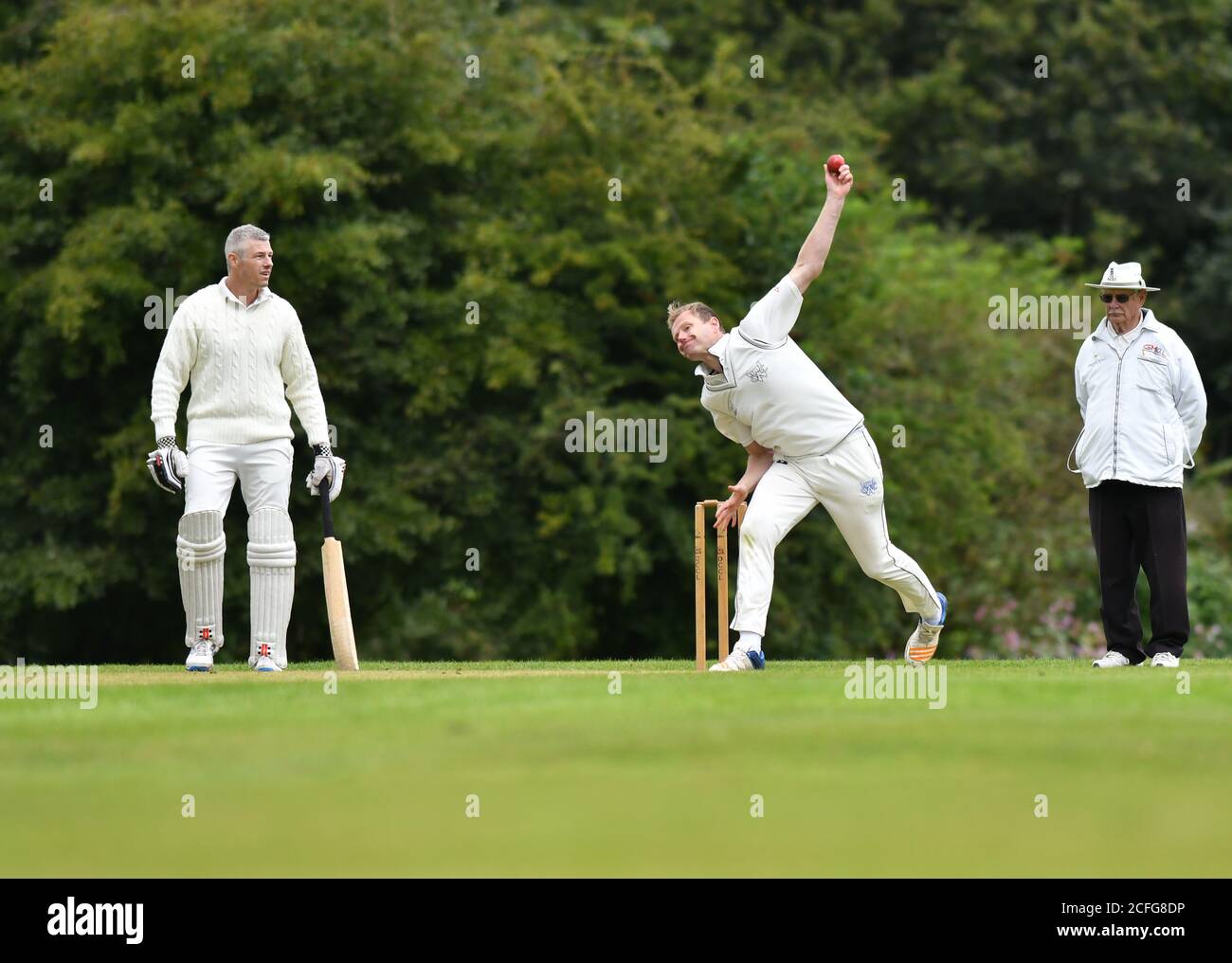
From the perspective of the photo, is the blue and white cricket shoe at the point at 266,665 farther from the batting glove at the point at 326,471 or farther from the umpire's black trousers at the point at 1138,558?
the umpire's black trousers at the point at 1138,558

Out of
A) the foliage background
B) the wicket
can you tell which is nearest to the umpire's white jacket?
the wicket

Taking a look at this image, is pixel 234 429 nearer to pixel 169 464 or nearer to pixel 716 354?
pixel 169 464

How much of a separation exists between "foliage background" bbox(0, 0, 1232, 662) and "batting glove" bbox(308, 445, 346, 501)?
9.14 metres

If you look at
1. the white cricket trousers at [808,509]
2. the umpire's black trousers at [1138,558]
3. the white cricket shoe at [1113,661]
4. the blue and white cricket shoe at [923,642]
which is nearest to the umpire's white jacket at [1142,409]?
the umpire's black trousers at [1138,558]

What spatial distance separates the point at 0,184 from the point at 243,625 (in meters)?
4.83

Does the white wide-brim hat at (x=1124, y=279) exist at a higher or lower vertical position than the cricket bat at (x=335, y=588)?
higher

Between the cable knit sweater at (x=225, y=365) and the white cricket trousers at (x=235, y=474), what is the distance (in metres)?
0.06

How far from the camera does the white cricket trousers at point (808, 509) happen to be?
34.2 feet

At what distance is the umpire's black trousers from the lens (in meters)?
11.1

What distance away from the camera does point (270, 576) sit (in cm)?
1089

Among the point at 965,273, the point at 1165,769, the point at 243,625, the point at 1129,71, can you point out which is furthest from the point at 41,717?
the point at 1129,71

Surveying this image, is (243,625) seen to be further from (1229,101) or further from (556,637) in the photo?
(1229,101)

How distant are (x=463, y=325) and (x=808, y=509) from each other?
35.9ft

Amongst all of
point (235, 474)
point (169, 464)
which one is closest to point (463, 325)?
point (235, 474)
